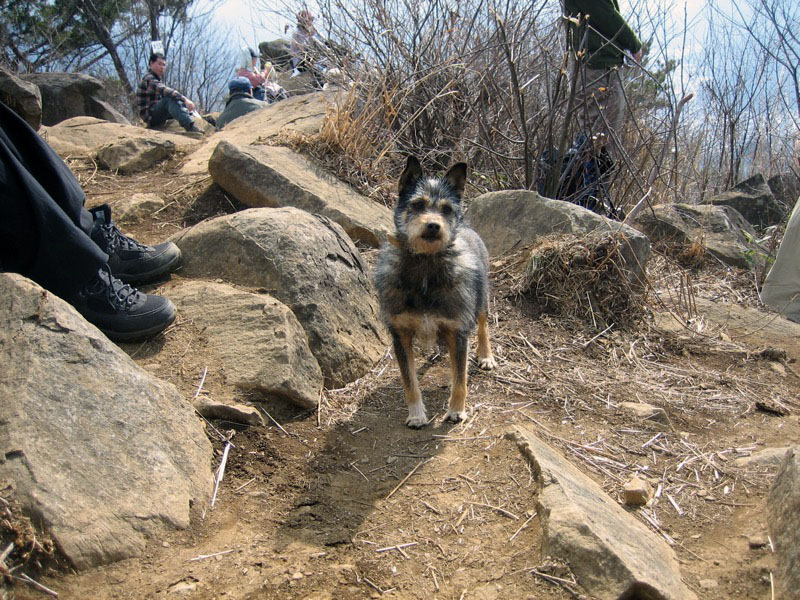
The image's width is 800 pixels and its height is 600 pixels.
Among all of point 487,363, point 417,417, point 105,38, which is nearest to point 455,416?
point 417,417

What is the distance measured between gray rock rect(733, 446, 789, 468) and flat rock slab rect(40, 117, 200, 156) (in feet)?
21.8

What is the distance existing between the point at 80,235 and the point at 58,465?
123 cm

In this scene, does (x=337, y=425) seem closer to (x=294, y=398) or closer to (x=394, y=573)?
(x=294, y=398)

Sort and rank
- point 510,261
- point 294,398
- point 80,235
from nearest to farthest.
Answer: point 80,235, point 294,398, point 510,261

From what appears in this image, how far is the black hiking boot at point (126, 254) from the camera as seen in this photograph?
384cm

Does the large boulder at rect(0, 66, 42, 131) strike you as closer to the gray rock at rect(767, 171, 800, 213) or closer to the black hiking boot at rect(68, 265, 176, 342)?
the black hiking boot at rect(68, 265, 176, 342)

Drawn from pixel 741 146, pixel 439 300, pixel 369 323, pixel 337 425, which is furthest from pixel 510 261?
pixel 741 146

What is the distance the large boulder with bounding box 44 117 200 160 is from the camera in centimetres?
734

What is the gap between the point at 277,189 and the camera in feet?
19.5

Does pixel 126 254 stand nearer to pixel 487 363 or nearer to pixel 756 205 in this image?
pixel 487 363

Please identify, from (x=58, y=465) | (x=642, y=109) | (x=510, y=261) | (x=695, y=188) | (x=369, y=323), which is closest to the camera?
(x=58, y=465)

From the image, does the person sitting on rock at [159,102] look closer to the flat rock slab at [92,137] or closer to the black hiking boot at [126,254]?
the flat rock slab at [92,137]

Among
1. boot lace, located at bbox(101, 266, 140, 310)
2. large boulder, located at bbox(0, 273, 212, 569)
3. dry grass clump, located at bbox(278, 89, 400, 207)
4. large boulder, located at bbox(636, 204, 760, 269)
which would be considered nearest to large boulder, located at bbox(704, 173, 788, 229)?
large boulder, located at bbox(636, 204, 760, 269)

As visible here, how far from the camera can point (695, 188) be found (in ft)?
37.1
